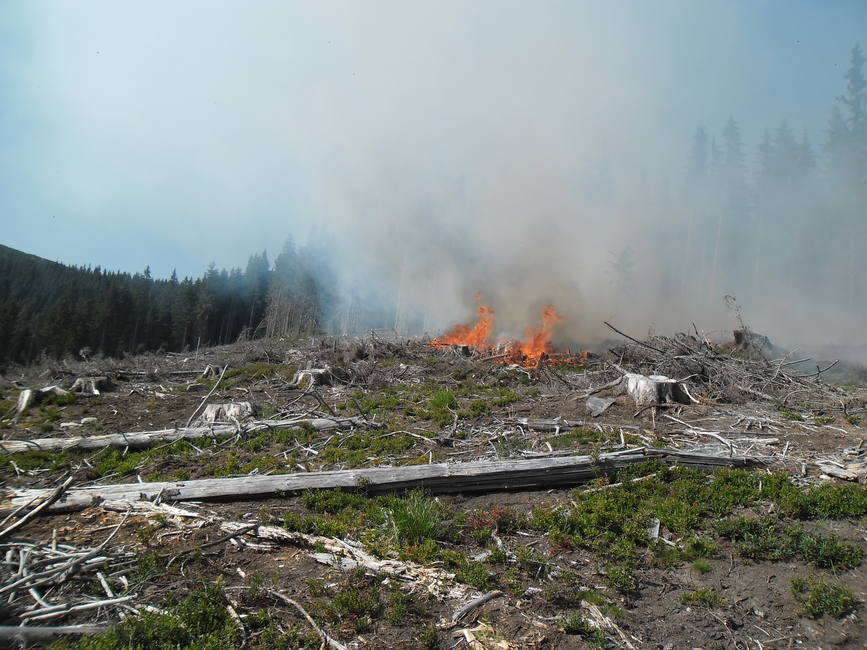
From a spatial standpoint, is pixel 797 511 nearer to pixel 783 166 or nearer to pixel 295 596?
pixel 295 596

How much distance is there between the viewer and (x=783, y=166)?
48.3 meters

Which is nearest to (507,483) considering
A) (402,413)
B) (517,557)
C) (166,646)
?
(517,557)

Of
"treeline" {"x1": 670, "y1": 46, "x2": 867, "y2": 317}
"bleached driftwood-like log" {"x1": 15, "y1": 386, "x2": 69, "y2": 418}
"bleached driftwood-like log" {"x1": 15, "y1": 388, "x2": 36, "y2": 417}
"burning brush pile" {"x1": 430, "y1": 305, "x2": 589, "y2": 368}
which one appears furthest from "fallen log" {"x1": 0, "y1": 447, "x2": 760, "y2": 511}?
"treeline" {"x1": 670, "y1": 46, "x2": 867, "y2": 317}

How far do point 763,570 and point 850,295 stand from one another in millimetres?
48335

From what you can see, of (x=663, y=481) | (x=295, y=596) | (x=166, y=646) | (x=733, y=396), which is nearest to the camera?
(x=166, y=646)

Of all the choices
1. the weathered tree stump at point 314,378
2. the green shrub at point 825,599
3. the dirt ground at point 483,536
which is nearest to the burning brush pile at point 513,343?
the weathered tree stump at point 314,378

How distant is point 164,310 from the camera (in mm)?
74688

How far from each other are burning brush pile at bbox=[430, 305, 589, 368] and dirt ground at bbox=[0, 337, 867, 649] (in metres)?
9.39

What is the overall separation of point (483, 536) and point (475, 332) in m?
26.2

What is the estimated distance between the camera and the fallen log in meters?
6.57

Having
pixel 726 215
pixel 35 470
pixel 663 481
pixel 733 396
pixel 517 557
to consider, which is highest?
pixel 726 215

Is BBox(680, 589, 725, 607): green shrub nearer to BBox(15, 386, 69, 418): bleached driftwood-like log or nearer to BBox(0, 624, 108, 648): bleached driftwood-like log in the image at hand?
BBox(0, 624, 108, 648): bleached driftwood-like log

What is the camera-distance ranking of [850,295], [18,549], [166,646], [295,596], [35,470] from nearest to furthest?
[166,646] < [295,596] < [18,549] < [35,470] < [850,295]

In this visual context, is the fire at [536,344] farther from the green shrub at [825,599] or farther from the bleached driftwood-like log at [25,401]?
the bleached driftwood-like log at [25,401]
